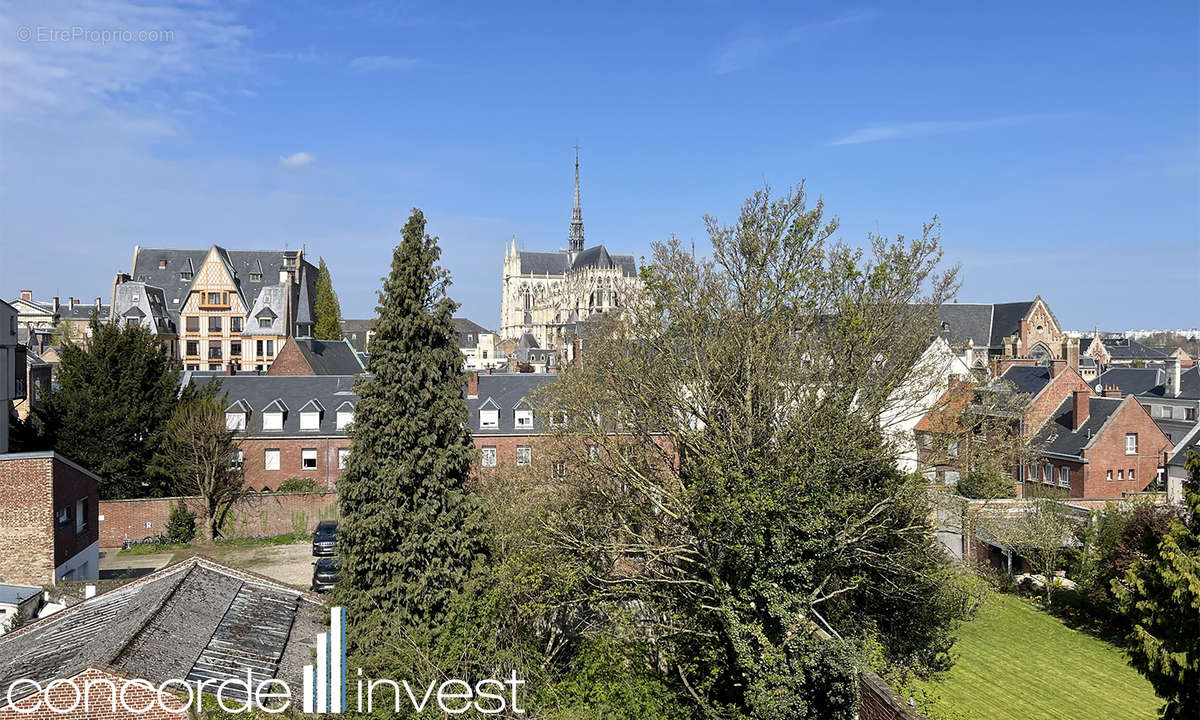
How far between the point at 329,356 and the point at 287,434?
14.9 m

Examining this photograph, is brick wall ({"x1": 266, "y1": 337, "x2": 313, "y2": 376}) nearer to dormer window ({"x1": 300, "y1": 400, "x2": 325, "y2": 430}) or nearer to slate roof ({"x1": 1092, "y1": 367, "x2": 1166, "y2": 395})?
dormer window ({"x1": 300, "y1": 400, "x2": 325, "y2": 430})

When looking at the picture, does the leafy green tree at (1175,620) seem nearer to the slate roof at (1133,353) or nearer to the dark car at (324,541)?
the dark car at (324,541)

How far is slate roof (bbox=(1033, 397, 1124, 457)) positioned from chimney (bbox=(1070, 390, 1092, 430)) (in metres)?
0.11

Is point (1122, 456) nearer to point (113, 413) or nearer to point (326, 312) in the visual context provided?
point (113, 413)

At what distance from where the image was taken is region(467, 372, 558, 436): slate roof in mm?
41000

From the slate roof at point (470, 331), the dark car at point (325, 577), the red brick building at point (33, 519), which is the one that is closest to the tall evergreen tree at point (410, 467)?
the dark car at point (325, 577)

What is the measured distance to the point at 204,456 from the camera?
34.7m

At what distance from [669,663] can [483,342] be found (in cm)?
12394

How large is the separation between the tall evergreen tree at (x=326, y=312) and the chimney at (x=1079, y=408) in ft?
180

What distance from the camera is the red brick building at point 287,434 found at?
129ft

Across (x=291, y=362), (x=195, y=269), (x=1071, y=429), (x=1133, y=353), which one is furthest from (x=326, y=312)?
(x=1133, y=353)

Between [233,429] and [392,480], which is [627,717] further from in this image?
[233,429]

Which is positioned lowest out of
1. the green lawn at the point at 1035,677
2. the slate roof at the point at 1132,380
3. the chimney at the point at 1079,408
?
the green lawn at the point at 1035,677

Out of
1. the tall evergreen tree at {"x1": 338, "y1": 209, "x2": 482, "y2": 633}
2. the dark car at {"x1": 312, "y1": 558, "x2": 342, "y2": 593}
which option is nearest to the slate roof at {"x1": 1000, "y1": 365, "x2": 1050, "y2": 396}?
the dark car at {"x1": 312, "y1": 558, "x2": 342, "y2": 593}
